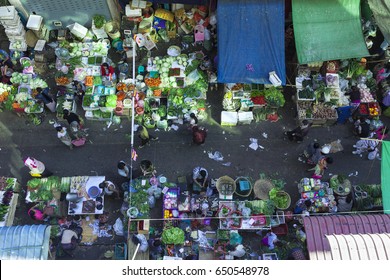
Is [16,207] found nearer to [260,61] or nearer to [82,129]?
[82,129]

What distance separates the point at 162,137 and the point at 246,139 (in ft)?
10.5

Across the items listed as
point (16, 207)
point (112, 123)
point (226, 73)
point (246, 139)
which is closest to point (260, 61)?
point (226, 73)

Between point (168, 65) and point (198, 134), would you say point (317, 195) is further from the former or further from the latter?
point (168, 65)

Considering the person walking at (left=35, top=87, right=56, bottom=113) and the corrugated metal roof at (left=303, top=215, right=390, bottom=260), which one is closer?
the corrugated metal roof at (left=303, top=215, right=390, bottom=260)

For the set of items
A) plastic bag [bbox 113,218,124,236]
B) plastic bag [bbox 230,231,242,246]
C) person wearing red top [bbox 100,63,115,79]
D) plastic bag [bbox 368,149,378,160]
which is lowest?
plastic bag [bbox 230,231,242,246]

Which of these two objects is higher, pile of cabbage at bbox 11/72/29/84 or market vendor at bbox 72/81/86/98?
pile of cabbage at bbox 11/72/29/84

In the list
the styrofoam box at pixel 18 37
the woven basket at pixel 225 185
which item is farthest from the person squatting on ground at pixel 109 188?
the styrofoam box at pixel 18 37

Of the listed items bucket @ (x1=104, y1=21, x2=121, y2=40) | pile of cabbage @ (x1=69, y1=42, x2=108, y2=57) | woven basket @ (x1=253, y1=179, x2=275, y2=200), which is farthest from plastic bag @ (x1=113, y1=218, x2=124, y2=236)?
bucket @ (x1=104, y1=21, x2=121, y2=40)

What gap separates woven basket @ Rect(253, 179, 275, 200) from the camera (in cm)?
1320

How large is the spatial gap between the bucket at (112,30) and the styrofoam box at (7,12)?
11.6ft

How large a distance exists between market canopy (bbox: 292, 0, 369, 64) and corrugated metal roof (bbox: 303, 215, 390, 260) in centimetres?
620

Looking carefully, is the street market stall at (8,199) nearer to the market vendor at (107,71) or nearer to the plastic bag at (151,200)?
the plastic bag at (151,200)

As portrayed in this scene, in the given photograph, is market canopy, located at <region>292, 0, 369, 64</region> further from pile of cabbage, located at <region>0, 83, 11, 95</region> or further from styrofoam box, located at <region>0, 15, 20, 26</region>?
pile of cabbage, located at <region>0, 83, 11, 95</region>

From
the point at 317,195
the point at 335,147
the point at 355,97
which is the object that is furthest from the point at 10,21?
the point at 355,97
